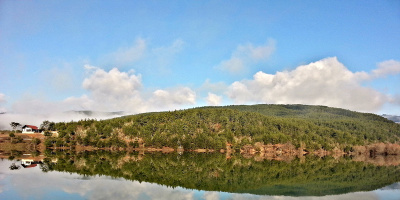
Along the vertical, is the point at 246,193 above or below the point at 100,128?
below

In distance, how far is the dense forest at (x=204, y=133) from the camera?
12950 cm

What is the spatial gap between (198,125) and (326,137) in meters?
67.1

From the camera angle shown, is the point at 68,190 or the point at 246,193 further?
the point at 246,193

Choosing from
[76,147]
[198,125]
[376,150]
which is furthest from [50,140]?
[376,150]

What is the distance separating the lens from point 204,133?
140 m

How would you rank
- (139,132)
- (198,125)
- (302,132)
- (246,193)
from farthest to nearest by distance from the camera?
(302,132)
(198,125)
(139,132)
(246,193)

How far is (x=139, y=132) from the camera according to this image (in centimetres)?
13638

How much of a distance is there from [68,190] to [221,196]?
47.7 ft

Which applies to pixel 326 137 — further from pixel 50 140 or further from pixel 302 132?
pixel 50 140

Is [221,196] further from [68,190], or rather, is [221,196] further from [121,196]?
[68,190]

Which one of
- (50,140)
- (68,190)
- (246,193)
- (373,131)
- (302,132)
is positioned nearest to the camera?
(68,190)

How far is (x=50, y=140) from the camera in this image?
12019 cm

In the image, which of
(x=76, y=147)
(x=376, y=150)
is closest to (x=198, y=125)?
(x=76, y=147)

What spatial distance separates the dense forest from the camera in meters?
130
